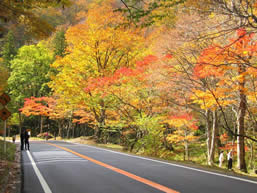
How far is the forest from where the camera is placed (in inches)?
256

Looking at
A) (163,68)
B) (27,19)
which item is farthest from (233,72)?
(27,19)

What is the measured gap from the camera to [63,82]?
2436 centimetres

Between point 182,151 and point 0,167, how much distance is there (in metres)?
19.7

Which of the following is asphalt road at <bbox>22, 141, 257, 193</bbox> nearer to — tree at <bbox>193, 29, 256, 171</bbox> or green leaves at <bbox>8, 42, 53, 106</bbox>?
tree at <bbox>193, 29, 256, 171</bbox>

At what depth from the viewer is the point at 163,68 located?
51.8 feet

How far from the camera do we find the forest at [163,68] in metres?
6.50

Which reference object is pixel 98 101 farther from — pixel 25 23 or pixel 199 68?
pixel 25 23

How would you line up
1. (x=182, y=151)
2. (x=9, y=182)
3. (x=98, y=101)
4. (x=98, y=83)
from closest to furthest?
(x=9, y=182) → (x=98, y=83) → (x=98, y=101) → (x=182, y=151)

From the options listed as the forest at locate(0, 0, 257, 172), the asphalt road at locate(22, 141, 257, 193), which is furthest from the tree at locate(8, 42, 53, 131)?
the asphalt road at locate(22, 141, 257, 193)

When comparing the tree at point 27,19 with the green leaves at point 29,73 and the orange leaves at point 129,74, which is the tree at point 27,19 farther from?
the green leaves at point 29,73

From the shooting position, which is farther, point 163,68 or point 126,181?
point 163,68

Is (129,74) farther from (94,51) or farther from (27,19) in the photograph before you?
(27,19)

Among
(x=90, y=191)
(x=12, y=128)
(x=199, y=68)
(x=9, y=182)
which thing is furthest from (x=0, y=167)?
(x=12, y=128)

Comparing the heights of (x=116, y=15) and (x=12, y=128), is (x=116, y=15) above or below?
above
